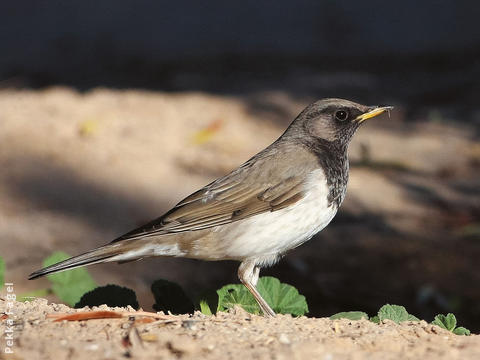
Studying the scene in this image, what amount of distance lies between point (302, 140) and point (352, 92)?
6730mm

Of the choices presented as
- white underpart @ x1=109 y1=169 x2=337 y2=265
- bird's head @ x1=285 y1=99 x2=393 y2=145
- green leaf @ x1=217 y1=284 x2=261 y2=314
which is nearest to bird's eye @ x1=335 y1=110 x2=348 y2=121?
bird's head @ x1=285 y1=99 x2=393 y2=145

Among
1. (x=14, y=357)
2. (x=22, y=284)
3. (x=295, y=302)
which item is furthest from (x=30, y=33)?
(x=14, y=357)

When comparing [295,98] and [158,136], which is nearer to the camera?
[158,136]

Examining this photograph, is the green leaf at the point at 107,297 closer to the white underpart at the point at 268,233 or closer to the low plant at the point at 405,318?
the white underpart at the point at 268,233

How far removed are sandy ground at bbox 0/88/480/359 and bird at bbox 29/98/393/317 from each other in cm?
84

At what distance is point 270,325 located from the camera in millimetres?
4207

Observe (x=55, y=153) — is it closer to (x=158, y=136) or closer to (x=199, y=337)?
(x=158, y=136)

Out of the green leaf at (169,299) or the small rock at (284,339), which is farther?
the green leaf at (169,299)

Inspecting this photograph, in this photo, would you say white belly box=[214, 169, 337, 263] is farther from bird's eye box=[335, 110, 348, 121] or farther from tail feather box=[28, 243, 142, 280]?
bird's eye box=[335, 110, 348, 121]

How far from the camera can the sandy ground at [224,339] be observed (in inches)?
145

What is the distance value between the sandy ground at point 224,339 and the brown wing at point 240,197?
1.21 metres

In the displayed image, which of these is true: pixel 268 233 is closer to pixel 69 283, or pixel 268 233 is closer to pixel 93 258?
pixel 93 258

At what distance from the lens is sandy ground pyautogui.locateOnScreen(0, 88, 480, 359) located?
3996 millimetres

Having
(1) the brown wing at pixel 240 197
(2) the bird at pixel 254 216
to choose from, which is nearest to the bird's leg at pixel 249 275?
(2) the bird at pixel 254 216
